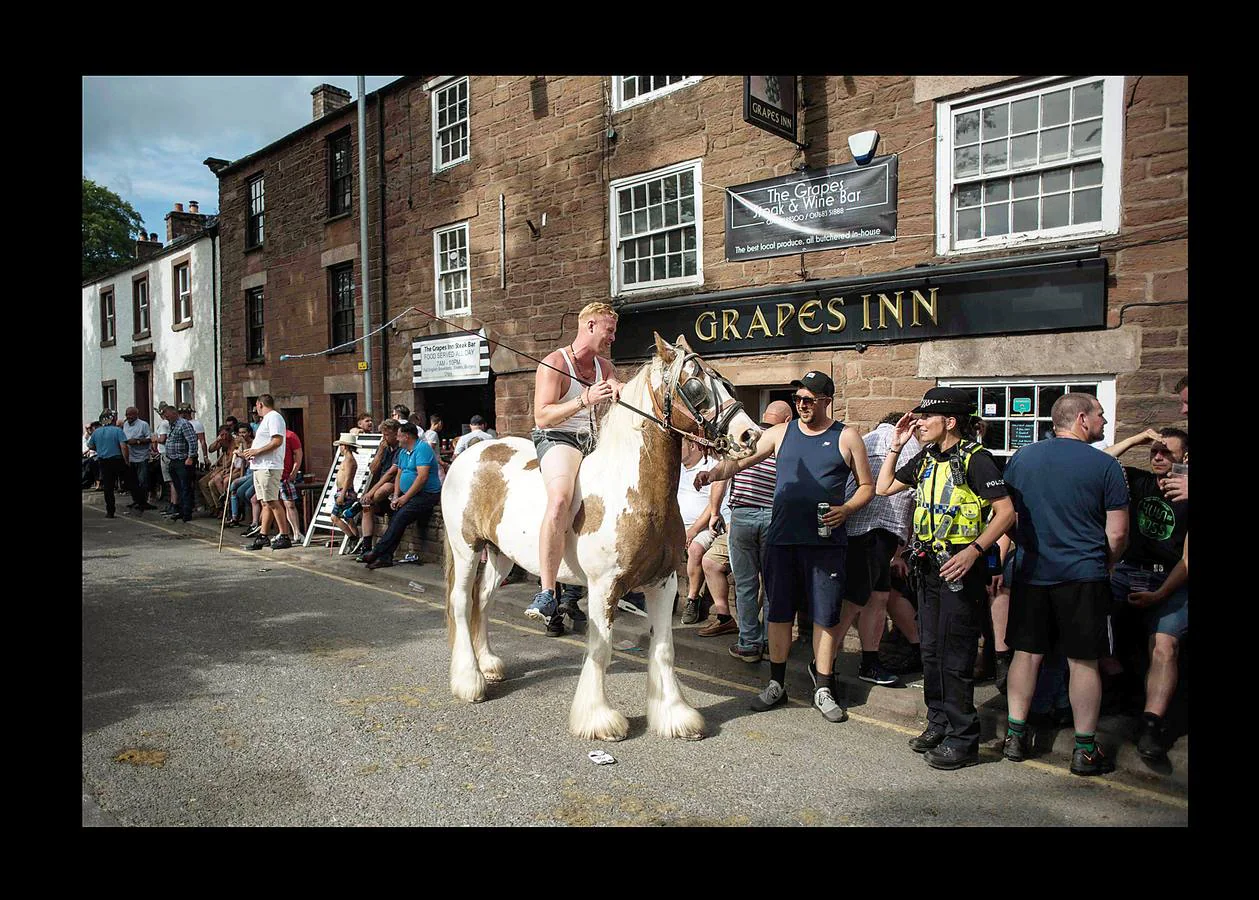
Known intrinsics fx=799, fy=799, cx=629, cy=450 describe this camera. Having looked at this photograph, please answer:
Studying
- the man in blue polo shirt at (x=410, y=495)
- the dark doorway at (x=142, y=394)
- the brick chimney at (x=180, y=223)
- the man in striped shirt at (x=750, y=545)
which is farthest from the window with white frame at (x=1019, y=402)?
the brick chimney at (x=180, y=223)

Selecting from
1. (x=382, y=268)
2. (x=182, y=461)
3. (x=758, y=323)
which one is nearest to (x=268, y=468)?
(x=182, y=461)

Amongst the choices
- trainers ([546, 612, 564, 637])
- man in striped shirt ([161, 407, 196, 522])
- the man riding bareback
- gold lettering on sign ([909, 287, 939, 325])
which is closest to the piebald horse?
the man riding bareback

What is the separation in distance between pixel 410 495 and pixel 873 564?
663 cm

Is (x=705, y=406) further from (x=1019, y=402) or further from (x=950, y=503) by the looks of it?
(x=1019, y=402)

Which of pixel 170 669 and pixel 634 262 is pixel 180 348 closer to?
pixel 634 262

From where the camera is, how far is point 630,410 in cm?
499

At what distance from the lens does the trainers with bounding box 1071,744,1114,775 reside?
4.33 meters

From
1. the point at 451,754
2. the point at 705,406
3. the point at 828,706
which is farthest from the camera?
the point at 828,706

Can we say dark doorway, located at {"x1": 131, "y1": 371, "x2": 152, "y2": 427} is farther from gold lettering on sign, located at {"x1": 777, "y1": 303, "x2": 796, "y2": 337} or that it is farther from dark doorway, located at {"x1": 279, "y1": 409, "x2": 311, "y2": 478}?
gold lettering on sign, located at {"x1": 777, "y1": 303, "x2": 796, "y2": 337}

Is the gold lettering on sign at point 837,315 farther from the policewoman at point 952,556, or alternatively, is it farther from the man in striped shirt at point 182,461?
the man in striped shirt at point 182,461

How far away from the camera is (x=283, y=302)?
19625 millimetres

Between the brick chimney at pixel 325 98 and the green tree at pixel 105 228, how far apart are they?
20382mm

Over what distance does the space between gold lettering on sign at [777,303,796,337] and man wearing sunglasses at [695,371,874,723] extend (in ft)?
15.2
